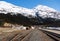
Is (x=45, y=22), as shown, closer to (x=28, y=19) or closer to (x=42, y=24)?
(x=42, y=24)

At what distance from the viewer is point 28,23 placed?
91.9 metres

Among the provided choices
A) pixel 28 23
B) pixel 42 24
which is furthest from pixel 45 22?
pixel 28 23

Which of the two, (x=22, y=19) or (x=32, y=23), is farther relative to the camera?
(x=32, y=23)

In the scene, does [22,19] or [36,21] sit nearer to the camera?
[22,19]

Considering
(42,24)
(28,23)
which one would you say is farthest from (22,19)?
(42,24)

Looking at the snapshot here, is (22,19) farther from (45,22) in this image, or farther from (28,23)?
(45,22)

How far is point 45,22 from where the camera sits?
93.9 meters

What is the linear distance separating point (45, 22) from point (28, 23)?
7699mm

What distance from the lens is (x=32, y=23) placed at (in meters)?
97.8

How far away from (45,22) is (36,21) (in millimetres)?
6427

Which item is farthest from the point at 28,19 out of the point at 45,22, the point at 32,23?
the point at 45,22

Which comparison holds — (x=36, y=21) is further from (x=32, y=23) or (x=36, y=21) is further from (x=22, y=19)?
(x=22, y=19)

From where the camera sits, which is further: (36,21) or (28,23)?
(36,21)

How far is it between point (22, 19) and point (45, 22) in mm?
10798
